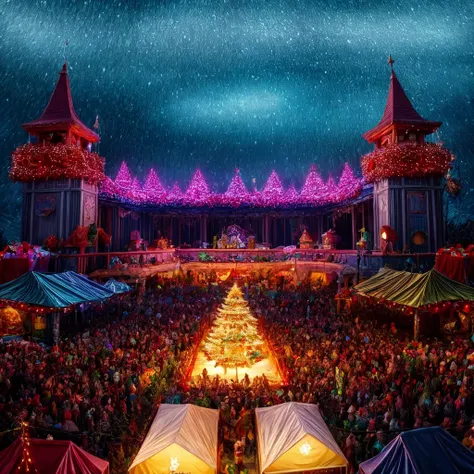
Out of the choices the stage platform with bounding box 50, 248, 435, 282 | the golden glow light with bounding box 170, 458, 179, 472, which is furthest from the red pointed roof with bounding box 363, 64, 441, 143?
the golden glow light with bounding box 170, 458, 179, 472

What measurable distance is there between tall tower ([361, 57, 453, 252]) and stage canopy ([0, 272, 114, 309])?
1777 cm

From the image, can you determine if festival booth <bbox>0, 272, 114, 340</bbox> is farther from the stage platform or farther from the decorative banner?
the decorative banner

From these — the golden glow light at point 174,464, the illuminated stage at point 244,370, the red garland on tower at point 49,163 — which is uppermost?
the red garland on tower at point 49,163

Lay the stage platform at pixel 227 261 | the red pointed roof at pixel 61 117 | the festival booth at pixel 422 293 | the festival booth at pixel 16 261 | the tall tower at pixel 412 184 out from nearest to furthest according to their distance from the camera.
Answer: the festival booth at pixel 422 293 → the festival booth at pixel 16 261 → the stage platform at pixel 227 261 → the tall tower at pixel 412 184 → the red pointed roof at pixel 61 117

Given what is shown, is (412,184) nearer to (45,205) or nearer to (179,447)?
(179,447)

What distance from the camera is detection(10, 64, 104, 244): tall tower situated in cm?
2278

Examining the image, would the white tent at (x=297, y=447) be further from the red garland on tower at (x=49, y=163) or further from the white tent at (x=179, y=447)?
the red garland on tower at (x=49, y=163)

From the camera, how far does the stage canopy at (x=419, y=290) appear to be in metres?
15.6

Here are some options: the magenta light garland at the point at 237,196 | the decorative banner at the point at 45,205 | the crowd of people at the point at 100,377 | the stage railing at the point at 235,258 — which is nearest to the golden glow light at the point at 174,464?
the crowd of people at the point at 100,377

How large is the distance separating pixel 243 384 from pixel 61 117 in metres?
20.8

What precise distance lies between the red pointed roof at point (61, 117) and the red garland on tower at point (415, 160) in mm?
19649

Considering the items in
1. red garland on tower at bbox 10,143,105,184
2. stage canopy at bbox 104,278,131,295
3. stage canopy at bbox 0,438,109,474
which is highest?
red garland on tower at bbox 10,143,105,184

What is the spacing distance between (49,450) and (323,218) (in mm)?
36640

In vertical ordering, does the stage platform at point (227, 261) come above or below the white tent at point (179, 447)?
above
